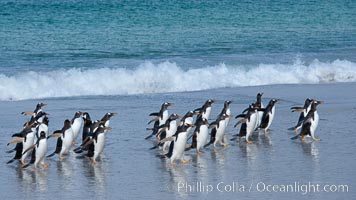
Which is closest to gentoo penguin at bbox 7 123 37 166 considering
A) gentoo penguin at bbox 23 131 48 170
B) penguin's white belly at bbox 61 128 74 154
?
gentoo penguin at bbox 23 131 48 170

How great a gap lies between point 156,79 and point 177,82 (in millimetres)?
609

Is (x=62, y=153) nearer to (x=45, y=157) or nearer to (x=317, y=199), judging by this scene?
(x=45, y=157)

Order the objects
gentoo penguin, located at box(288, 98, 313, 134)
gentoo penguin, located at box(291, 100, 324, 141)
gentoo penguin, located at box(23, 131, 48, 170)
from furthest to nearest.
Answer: gentoo penguin, located at box(288, 98, 313, 134), gentoo penguin, located at box(291, 100, 324, 141), gentoo penguin, located at box(23, 131, 48, 170)

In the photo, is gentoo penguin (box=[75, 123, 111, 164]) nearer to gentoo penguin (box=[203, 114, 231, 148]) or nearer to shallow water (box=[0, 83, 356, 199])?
shallow water (box=[0, 83, 356, 199])

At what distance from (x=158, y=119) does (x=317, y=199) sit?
5352mm

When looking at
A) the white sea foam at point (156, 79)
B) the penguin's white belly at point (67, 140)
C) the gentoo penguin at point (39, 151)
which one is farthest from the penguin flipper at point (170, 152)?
the white sea foam at point (156, 79)

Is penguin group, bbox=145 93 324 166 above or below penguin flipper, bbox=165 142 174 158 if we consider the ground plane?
above

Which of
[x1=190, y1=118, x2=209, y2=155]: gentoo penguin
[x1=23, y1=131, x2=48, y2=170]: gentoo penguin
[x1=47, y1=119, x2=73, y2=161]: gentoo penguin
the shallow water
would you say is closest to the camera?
the shallow water

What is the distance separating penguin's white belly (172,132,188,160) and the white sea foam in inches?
335

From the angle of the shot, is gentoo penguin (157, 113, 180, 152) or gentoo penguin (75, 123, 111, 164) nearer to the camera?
gentoo penguin (75, 123, 111, 164)

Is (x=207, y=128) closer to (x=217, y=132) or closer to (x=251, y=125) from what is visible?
(x=217, y=132)

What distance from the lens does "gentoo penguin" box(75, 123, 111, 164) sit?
13.3 meters

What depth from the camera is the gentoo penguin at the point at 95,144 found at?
1327 cm

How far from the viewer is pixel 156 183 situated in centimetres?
1180
